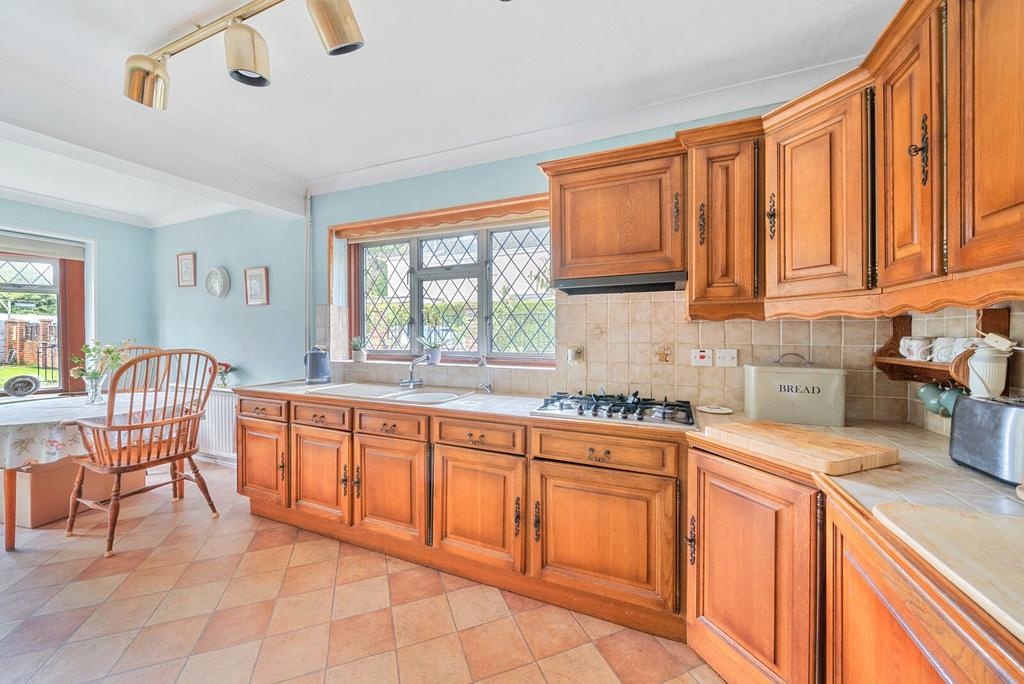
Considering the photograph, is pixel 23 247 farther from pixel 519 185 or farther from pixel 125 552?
pixel 519 185

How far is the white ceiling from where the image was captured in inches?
59.2

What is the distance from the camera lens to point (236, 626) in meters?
1.66

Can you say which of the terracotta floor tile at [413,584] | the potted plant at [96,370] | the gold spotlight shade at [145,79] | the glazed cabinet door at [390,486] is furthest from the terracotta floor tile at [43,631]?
the gold spotlight shade at [145,79]

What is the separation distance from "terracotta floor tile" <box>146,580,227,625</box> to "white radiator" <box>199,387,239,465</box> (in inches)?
77.2

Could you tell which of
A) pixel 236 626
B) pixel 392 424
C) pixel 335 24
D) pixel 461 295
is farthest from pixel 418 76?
pixel 236 626

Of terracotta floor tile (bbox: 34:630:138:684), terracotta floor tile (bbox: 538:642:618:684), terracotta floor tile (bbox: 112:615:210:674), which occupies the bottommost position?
terracotta floor tile (bbox: 538:642:618:684)

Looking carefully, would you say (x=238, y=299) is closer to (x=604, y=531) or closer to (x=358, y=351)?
(x=358, y=351)

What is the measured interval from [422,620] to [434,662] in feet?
0.78

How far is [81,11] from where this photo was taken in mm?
1484

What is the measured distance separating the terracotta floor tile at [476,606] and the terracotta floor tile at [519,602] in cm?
2

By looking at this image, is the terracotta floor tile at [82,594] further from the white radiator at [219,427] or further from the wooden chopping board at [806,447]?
the wooden chopping board at [806,447]

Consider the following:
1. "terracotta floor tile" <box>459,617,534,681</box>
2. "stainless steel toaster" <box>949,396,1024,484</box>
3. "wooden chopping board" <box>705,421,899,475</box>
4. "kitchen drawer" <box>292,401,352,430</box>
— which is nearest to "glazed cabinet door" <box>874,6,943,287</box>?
"stainless steel toaster" <box>949,396,1024,484</box>

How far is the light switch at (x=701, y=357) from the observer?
6.59ft

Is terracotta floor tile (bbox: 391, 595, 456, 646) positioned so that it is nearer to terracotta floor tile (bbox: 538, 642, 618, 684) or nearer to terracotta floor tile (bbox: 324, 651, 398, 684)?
terracotta floor tile (bbox: 324, 651, 398, 684)
